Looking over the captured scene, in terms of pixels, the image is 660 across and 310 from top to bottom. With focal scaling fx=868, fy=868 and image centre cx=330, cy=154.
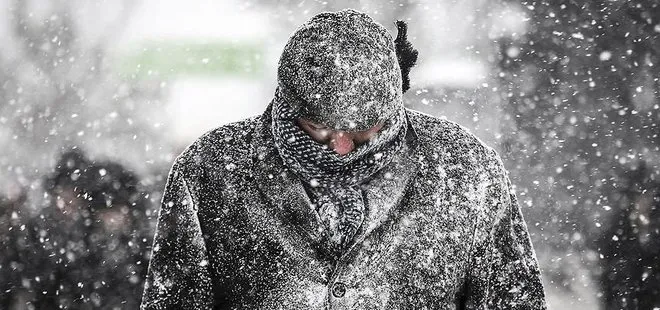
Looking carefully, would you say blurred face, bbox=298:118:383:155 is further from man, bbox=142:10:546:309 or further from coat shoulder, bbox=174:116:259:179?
coat shoulder, bbox=174:116:259:179

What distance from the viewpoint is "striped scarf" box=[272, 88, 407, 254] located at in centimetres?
205

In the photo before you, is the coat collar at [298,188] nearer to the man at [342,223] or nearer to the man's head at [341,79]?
the man at [342,223]

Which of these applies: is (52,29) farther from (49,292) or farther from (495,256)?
(495,256)

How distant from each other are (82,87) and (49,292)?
2182 millimetres

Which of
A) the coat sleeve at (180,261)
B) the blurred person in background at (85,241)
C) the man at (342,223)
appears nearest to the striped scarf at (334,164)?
the man at (342,223)

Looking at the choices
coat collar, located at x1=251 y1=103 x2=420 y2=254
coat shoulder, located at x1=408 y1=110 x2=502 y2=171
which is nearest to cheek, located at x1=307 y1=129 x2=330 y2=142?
coat collar, located at x1=251 y1=103 x2=420 y2=254

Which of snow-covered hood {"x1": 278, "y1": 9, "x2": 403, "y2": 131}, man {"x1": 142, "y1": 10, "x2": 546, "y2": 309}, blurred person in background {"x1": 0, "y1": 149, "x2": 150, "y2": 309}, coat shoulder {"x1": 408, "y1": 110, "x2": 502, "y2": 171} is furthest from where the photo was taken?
blurred person in background {"x1": 0, "y1": 149, "x2": 150, "y2": 309}

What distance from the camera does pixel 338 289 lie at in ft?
7.08

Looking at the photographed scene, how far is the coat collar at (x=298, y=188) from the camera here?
2176 mm

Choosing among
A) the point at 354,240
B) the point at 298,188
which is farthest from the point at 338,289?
the point at 298,188

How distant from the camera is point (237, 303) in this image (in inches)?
88.6

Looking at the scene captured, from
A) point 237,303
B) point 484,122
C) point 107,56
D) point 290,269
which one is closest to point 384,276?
point 290,269

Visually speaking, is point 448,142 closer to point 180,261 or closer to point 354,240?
point 354,240

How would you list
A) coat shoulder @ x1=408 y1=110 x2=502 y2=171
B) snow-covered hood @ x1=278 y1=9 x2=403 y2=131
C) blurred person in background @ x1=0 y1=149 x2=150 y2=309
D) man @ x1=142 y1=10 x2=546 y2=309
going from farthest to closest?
1. blurred person in background @ x1=0 y1=149 x2=150 y2=309
2. coat shoulder @ x1=408 y1=110 x2=502 y2=171
3. man @ x1=142 y1=10 x2=546 y2=309
4. snow-covered hood @ x1=278 y1=9 x2=403 y2=131
